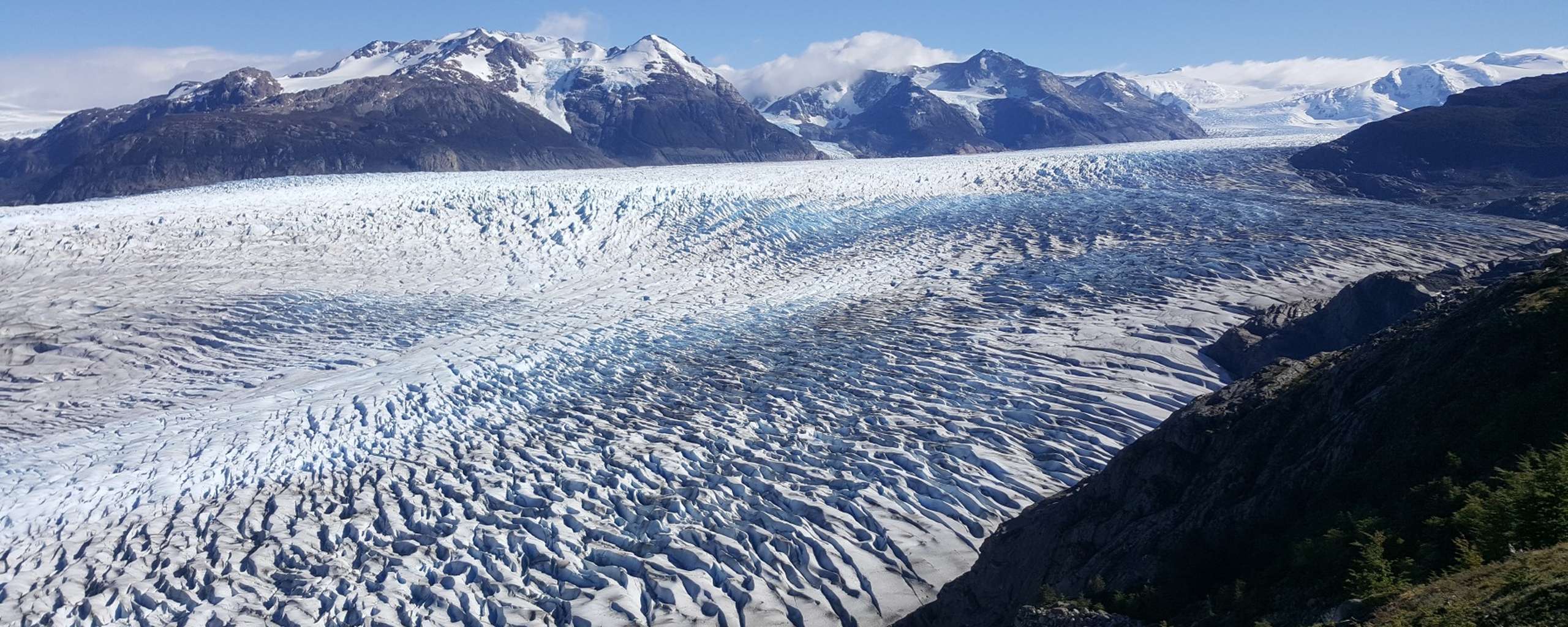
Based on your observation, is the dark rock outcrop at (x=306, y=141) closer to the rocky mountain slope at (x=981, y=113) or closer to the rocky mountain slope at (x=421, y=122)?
the rocky mountain slope at (x=421, y=122)

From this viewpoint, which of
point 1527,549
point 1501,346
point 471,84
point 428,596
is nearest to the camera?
point 1527,549

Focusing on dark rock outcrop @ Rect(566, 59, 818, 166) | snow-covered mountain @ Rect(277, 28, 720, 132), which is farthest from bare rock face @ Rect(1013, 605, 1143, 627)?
snow-covered mountain @ Rect(277, 28, 720, 132)

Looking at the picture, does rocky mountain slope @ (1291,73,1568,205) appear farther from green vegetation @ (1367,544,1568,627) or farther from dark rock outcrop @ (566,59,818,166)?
dark rock outcrop @ (566,59,818,166)

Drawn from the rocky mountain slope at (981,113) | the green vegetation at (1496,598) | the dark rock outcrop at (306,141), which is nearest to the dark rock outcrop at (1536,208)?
the green vegetation at (1496,598)

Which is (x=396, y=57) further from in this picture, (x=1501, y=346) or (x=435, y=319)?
(x=1501, y=346)

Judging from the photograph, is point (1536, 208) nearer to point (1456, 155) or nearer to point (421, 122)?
point (1456, 155)

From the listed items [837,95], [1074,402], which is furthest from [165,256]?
[837,95]

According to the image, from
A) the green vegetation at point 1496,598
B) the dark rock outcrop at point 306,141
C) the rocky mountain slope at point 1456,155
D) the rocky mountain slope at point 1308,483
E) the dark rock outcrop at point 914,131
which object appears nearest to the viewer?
the green vegetation at point 1496,598
